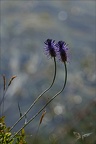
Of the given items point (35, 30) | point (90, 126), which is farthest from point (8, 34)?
point (90, 126)

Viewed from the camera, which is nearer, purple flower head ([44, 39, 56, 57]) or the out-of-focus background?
purple flower head ([44, 39, 56, 57])

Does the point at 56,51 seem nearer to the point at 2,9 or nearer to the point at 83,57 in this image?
the point at 83,57

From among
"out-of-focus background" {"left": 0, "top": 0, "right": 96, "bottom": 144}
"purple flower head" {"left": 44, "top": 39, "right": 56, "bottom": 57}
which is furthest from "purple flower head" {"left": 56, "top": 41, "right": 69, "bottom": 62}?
"out-of-focus background" {"left": 0, "top": 0, "right": 96, "bottom": 144}

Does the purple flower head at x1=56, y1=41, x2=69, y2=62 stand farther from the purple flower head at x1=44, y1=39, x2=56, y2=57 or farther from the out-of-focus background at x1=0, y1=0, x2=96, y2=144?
the out-of-focus background at x1=0, y1=0, x2=96, y2=144

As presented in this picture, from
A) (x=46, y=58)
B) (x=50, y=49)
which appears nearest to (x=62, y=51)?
(x=50, y=49)

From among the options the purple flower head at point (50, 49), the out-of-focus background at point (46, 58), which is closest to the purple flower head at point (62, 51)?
the purple flower head at point (50, 49)

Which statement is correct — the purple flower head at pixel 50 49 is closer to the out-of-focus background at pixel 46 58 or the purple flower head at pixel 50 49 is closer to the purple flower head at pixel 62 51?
the purple flower head at pixel 62 51

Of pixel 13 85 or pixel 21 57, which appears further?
pixel 21 57

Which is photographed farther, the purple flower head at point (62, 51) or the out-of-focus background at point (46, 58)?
the out-of-focus background at point (46, 58)
